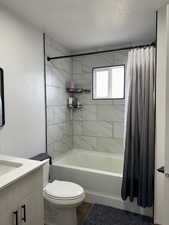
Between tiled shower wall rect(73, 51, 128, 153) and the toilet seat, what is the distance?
132cm

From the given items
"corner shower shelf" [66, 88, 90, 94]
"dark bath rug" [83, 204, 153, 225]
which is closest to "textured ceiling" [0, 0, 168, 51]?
"corner shower shelf" [66, 88, 90, 94]

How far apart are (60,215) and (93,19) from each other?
2358 mm

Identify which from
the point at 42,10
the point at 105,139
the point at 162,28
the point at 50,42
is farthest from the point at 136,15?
the point at 105,139

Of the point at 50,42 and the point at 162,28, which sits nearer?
the point at 162,28

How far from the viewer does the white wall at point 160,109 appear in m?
1.80

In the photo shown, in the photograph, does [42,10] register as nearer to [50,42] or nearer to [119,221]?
[50,42]

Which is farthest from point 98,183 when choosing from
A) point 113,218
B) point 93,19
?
point 93,19

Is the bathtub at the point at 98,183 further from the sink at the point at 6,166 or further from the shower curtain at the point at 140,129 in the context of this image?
the sink at the point at 6,166

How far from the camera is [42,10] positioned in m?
1.86

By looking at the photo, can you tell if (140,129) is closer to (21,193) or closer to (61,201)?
(61,201)

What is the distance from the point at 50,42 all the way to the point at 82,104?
125 cm

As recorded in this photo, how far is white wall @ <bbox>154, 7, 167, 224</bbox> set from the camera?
1799 millimetres

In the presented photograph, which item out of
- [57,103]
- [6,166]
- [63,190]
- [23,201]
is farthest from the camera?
[57,103]

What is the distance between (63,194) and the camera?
1.75m
